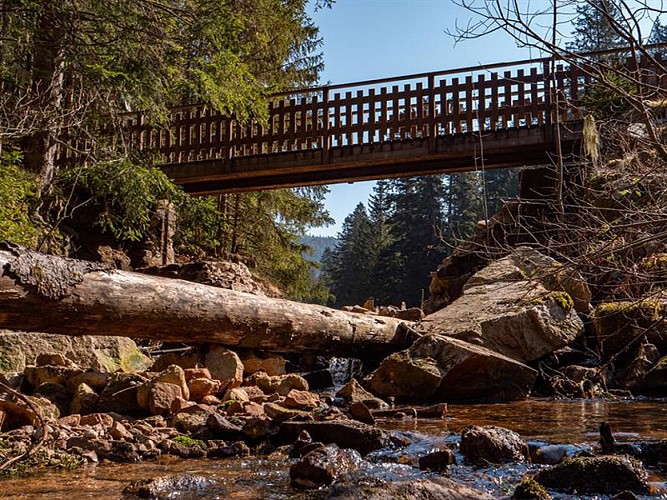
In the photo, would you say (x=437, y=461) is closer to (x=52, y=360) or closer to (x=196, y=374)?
(x=196, y=374)

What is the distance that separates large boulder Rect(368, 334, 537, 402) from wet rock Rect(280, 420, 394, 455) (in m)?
2.15

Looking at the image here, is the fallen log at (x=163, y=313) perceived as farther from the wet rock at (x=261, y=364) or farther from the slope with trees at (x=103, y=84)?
the slope with trees at (x=103, y=84)

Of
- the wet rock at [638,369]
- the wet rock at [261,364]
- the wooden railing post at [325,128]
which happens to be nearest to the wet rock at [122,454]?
the wet rock at [261,364]

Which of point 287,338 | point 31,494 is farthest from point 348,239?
point 31,494

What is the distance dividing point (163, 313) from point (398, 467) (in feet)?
9.23

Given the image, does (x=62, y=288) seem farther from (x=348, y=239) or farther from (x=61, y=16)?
(x=348, y=239)

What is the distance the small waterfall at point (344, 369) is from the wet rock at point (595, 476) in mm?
4816

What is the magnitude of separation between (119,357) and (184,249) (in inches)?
325

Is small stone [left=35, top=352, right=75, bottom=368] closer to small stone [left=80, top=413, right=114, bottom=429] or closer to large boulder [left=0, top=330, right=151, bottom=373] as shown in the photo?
large boulder [left=0, top=330, right=151, bottom=373]

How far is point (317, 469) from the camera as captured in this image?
10.5ft

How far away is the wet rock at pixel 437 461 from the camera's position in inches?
137

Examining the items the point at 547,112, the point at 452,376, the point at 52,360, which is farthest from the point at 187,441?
the point at 547,112

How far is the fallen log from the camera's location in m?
4.31

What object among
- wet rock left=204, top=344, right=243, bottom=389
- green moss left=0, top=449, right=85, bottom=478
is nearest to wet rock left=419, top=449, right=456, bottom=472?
green moss left=0, top=449, right=85, bottom=478
